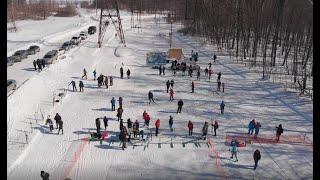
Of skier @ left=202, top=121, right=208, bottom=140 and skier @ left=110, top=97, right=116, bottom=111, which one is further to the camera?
skier @ left=110, top=97, right=116, bottom=111

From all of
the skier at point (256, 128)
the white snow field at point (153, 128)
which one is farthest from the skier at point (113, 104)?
the skier at point (256, 128)

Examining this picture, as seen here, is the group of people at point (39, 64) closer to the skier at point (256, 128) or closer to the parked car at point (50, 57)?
the parked car at point (50, 57)

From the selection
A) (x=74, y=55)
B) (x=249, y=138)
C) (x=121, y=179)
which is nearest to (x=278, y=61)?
(x=74, y=55)

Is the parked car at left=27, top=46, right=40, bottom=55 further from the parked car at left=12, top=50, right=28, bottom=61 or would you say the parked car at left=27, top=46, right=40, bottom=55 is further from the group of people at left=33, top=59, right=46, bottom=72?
the group of people at left=33, top=59, right=46, bottom=72

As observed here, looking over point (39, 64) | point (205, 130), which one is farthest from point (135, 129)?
point (39, 64)

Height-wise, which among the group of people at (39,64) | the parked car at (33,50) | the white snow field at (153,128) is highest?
the parked car at (33,50)

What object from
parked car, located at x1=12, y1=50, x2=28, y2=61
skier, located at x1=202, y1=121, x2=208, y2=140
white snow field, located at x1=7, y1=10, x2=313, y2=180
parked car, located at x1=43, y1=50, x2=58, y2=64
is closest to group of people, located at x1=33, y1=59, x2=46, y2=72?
white snow field, located at x1=7, y1=10, x2=313, y2=180

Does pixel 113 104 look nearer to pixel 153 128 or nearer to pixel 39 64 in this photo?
pixel 153 128

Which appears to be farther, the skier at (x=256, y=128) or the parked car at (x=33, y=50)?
the parked car at (x=33, y=50)
